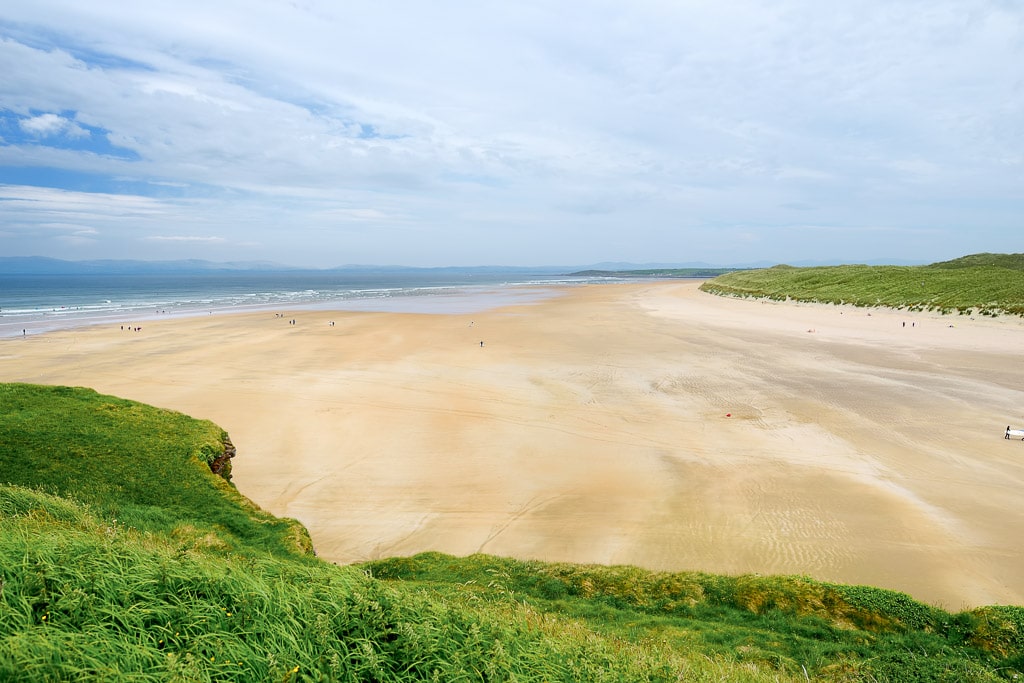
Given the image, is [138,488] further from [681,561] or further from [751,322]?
[751,322]

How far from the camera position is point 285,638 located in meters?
3.48

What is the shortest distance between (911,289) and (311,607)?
6544 centimetres

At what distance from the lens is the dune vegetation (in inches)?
131

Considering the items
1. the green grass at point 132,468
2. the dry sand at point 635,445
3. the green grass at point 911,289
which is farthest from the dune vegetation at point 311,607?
the green grass at point 911,289

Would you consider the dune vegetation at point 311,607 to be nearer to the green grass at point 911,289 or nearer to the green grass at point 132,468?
the green grass at point 132,468

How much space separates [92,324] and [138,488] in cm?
4691

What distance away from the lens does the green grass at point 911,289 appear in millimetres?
41875

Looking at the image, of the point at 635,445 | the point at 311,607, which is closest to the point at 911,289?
the point at 635,445

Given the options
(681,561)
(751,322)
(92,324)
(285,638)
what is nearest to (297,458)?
(681,561)

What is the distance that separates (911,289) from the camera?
52719mm

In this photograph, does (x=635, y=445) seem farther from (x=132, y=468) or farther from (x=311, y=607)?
(x=311, y=607)

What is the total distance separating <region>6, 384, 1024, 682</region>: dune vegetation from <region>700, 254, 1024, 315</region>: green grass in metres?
45.2

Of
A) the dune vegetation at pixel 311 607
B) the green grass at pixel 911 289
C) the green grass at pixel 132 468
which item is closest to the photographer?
the dune vegetation at pixel 311 607

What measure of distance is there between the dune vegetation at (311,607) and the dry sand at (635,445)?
8.15ft
